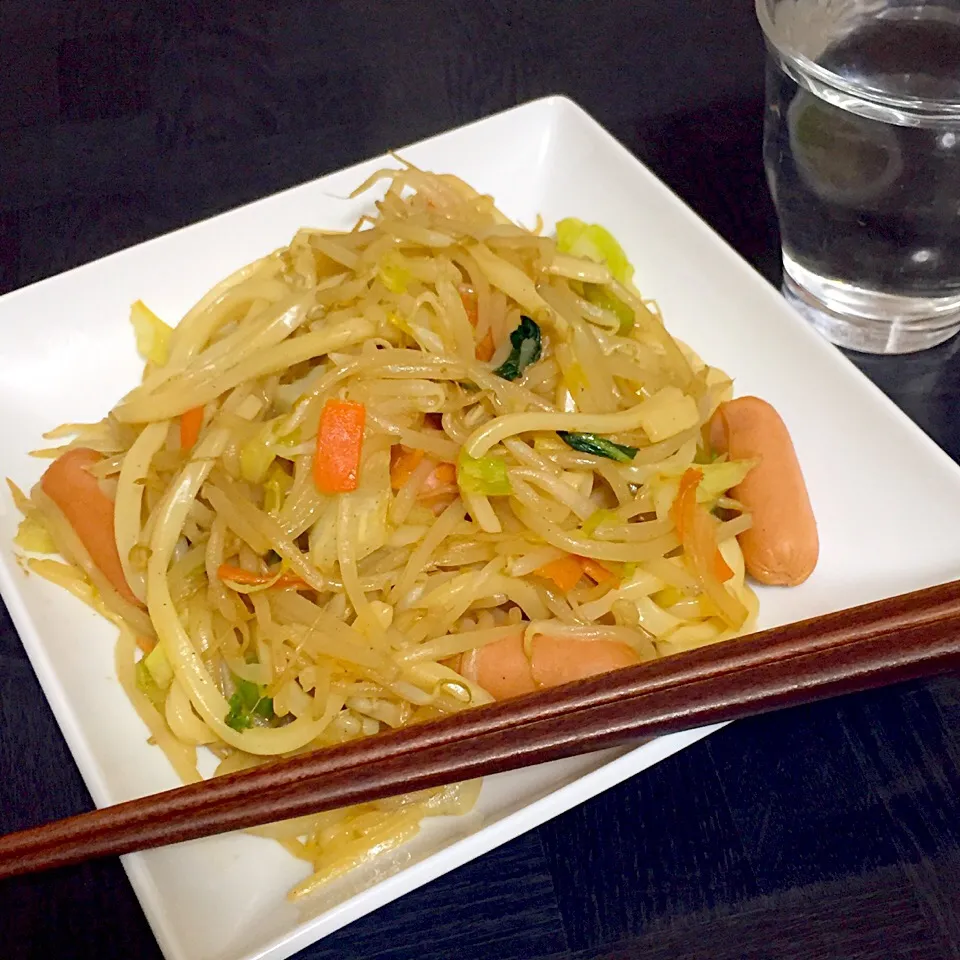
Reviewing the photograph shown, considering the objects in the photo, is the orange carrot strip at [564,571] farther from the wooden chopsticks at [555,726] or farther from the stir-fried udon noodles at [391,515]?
the wooden chopsticks at [555,726]

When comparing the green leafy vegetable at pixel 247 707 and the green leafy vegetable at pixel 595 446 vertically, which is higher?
the green leafy vegetable at pixel 595 446

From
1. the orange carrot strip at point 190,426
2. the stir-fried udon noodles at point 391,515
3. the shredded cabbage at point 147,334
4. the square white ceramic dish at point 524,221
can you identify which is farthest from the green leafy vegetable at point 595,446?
the shredded cabbage at point 147,334

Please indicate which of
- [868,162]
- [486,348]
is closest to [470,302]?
[486,348]

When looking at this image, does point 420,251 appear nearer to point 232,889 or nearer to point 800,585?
point 800,585

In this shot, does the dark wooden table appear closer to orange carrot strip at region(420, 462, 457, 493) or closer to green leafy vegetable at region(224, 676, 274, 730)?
green leafy vegetable at region(224, 676, 274, 730)

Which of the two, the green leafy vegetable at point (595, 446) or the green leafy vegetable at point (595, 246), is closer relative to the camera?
the green leafy vegetable at point (595, 446)
